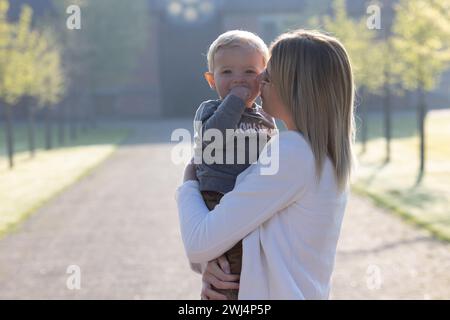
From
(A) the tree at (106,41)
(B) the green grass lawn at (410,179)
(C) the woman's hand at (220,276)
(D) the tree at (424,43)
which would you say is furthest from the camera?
(A) the tree at (106,41)

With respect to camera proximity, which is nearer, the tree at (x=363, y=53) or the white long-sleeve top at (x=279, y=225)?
the white long-sleeve top at (x=279, y=225)

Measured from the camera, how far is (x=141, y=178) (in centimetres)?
1658

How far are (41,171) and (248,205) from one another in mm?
17639

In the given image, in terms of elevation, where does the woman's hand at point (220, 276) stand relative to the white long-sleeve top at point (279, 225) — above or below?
below

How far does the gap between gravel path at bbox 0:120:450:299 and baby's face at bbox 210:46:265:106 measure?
453 cm

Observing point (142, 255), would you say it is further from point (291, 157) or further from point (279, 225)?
point (291, 157)

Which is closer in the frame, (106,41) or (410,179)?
(410,179)

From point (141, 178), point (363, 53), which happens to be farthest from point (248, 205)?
point (363, 53)

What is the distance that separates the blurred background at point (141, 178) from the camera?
736cm

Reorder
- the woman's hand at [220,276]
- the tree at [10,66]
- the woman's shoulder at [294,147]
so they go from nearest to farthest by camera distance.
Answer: the woman's shoulder at [294,147] → the woman's hand at [220,276] → the tree at [10,66]

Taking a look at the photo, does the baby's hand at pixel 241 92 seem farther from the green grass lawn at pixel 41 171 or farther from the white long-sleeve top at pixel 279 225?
the green grass lawn at pixel 41 171

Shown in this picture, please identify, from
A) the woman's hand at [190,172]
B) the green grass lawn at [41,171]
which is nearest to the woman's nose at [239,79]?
the woman's hand at [190,172]

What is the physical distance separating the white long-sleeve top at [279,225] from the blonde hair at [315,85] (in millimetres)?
50
